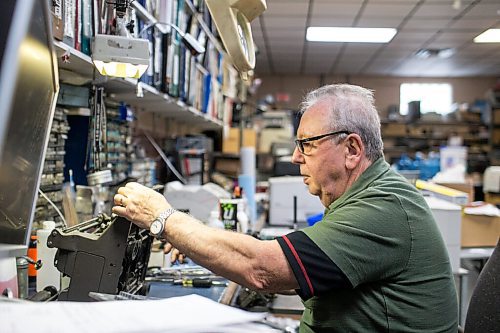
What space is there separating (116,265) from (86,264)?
0.08m

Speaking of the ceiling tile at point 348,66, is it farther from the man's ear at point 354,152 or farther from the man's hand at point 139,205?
the man's hand at point 139,205

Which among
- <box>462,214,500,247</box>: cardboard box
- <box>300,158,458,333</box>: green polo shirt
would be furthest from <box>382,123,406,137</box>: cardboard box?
<box>300,158,458,333</box>: green polo shirt

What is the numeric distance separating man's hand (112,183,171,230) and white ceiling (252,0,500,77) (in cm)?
362

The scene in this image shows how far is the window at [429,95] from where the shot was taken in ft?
32.5

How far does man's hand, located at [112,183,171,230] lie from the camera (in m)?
1.24

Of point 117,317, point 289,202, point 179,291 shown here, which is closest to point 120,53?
point 179,291

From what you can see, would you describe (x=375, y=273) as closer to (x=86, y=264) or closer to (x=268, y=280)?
(x=268, y=280)

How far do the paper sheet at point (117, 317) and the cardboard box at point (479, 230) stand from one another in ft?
8.66

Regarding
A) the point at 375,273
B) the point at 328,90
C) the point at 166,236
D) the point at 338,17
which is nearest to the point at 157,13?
the point at 328,90

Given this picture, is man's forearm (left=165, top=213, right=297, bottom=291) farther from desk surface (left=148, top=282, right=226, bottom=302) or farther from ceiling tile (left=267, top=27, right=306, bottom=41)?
ceiling tile (left=267, top=27, right=306, bottom=41)

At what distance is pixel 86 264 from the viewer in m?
1.25

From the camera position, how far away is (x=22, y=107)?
0.76 meters

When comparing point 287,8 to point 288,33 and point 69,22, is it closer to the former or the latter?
point 288,33

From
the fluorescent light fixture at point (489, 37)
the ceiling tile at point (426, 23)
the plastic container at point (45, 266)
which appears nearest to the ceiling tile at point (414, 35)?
the ceiling tile at point (426, 23)
